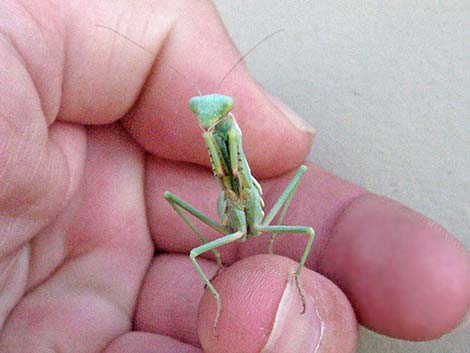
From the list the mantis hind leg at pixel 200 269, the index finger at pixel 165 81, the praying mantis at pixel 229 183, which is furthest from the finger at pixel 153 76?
the mantis hind leg at pixel 200 269

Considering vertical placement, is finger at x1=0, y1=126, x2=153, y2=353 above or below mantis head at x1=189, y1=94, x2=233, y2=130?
below

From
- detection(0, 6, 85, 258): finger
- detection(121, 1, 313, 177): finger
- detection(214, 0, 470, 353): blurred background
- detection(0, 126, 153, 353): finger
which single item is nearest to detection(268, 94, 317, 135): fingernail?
detection(121, 1, 313, 177): finger

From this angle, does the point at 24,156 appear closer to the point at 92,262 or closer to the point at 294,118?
the point at 92,262

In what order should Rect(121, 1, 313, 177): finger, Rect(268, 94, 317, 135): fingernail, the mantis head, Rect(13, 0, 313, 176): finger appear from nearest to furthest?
the mantis head → Rect(13, 0, 313, 176): finger → Rect(121, 1, 313, 177): finger → Rect(268, 94, 317, 135): fingernail

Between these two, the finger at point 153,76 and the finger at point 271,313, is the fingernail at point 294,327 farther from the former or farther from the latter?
the finger at point 153,76

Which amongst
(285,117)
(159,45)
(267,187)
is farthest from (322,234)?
(159,45)

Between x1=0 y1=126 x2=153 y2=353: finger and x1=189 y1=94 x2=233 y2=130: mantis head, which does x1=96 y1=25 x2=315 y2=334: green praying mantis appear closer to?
x1=189 y1=94 x2=233 y2=130: mantis head

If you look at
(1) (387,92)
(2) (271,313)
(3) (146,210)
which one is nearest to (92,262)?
(3) (146,210)

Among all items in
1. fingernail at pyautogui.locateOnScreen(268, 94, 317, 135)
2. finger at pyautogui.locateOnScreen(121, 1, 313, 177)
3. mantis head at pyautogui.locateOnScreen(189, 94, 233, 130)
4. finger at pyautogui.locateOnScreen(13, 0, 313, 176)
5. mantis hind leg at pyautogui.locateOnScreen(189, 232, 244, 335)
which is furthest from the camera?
fingernail at pyautogui.locateOnScreen(268, 94, 317, 135)
